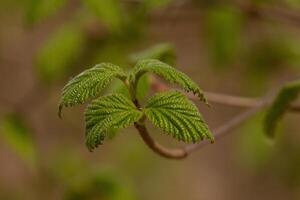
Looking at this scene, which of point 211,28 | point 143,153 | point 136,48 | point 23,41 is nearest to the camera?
point 211,28

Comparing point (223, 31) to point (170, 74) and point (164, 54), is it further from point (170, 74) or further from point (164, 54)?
point (170, 74)

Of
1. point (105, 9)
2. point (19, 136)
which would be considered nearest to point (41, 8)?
point (105, 9)

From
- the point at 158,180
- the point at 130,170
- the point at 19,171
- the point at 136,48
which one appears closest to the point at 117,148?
the point at 130,170

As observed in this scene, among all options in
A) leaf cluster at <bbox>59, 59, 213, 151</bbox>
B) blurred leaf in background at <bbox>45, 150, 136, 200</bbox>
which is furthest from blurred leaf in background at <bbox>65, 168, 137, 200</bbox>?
leaf cluster at <bbox>59, 59, 213, 151</bbox>

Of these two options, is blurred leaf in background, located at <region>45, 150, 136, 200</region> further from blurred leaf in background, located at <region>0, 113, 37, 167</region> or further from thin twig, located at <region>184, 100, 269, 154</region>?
thin twig, located at <region>184, 100, 269, 154</region>

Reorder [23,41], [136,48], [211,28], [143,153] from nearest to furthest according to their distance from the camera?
[211,28] < [136,48] < [143,153] < [23,41]

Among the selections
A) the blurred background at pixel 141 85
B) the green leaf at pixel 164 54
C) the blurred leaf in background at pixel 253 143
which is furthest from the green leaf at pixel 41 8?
the blurred leaf in background at pixel 253 143

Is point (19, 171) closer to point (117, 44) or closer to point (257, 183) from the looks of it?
point (257, 183)
